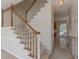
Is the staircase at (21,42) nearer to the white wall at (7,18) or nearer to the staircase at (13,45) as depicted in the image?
the staircase at (13,45)

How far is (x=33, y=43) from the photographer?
5.31 metres

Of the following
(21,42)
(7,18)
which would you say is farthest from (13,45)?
(7,18)

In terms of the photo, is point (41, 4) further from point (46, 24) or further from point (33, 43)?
point (33, 43)

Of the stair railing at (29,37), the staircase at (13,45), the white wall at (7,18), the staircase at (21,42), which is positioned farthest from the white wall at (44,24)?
the staircase at (13,45)

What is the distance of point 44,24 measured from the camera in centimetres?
705

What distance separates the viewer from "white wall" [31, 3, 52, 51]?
7012 millimetres

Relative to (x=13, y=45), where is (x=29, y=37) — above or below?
above

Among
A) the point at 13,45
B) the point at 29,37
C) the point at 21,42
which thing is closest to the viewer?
the point at 21,42

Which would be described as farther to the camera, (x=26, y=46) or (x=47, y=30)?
(x=47, y=30)

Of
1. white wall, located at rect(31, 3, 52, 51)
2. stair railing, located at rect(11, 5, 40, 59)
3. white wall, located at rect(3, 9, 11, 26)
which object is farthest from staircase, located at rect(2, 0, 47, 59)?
white wall, located at rect(31, 3, 52, 51)

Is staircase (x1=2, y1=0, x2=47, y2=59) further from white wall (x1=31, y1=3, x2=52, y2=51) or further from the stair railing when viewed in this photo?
white wall (x1=31, y1=3, x2=52, y2=51)

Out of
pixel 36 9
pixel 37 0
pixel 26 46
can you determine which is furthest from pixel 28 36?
pixel 37 0

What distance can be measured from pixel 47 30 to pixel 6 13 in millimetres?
2138

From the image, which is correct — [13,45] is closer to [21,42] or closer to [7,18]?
[21,42]
